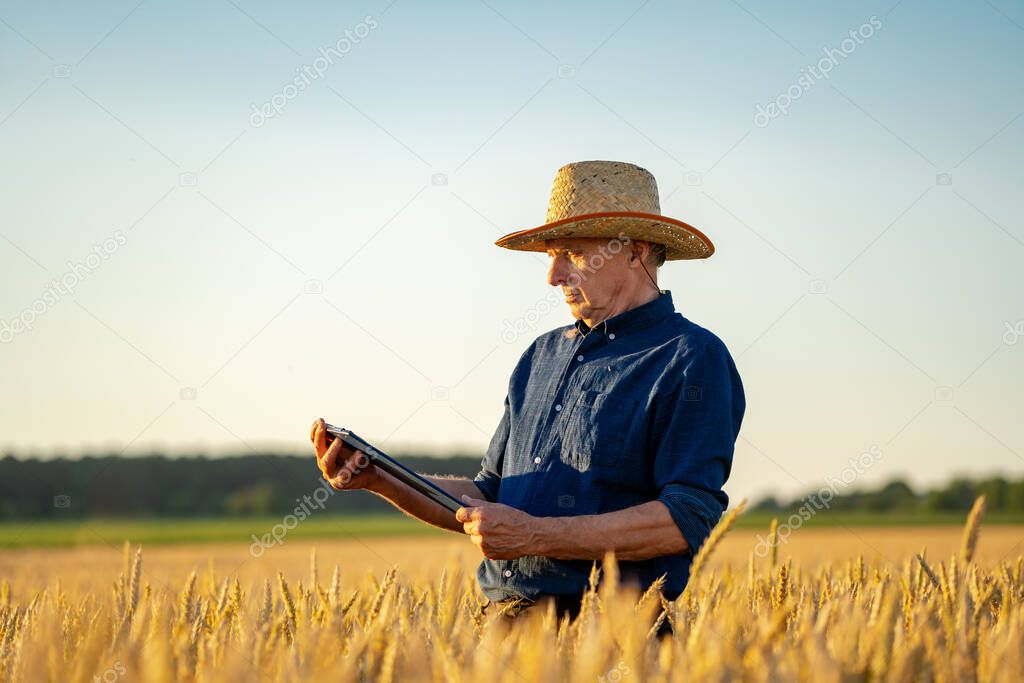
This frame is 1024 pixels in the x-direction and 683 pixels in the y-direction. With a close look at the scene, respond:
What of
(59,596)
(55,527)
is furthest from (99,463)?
(59,596)

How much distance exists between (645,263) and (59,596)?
104 inches

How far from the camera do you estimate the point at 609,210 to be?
398cm

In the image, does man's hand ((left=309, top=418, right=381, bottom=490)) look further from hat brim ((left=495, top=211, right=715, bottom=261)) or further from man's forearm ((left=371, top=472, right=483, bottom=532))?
hat brim ((left=495, top=211, right=715, bottom=261))

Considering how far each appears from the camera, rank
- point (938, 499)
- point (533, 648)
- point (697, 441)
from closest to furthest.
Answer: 1. point (533, 648)
2. point (697, 441)
3. point (938, 499)

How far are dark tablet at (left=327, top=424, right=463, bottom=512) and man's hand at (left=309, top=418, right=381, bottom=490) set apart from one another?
0.07 m

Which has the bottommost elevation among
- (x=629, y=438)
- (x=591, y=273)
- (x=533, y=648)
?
(x=533, y=648)

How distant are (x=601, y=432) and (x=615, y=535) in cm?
49

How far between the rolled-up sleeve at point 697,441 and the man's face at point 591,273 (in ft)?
1.80

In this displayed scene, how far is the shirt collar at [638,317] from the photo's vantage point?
3822 mm

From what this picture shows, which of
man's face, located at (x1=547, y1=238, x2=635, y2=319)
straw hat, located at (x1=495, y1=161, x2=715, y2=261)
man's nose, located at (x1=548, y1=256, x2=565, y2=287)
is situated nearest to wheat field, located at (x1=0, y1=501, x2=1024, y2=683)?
man's face, located at (x1=547, y1=238, x2=635, y2=319)

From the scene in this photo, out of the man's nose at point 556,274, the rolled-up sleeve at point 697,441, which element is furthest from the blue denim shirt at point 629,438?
the man's nose at point 556,274

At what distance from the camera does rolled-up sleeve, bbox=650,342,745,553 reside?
3.24 meters

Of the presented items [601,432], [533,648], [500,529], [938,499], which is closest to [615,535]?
[500,529]

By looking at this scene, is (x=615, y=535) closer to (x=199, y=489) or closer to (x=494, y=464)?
(x=494, y=464)
